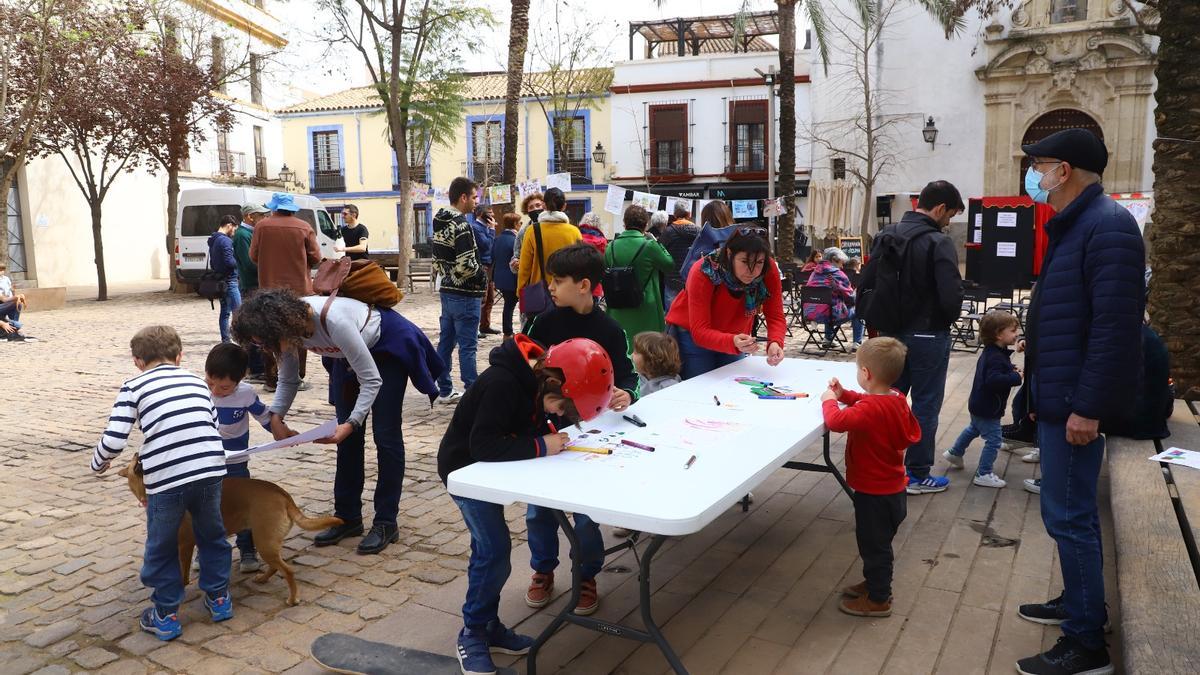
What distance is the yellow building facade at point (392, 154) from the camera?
1256 inches

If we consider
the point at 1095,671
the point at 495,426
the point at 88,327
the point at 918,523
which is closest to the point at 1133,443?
the point at 918,523

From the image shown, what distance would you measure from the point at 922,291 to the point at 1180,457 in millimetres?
1368

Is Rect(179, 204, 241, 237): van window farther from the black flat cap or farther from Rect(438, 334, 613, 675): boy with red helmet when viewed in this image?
the black flat cap

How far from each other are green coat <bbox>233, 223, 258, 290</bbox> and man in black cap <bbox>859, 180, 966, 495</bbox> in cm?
581

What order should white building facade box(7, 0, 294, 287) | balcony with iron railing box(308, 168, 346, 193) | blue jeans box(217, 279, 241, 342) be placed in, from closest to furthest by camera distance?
blue jeans box(217, 279, 241, 342)
white building facade box(7, 0, 294, 287)
balcony with iron railing box(308, 168, 346, 193)

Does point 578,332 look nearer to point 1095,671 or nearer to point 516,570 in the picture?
point 516,570

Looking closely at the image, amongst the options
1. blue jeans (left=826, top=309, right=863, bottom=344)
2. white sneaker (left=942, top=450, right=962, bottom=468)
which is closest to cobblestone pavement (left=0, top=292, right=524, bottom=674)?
white sneaker (left=942, top=450, right=962, bottom=468)

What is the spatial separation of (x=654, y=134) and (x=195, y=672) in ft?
95.6

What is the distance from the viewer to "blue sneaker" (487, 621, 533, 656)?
2.94 m

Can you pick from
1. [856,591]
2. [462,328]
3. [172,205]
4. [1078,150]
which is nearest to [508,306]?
[462,328]

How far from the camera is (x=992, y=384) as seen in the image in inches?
187

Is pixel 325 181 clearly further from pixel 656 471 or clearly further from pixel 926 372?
pixel 656 471

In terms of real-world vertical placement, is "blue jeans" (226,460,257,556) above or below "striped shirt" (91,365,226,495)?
below

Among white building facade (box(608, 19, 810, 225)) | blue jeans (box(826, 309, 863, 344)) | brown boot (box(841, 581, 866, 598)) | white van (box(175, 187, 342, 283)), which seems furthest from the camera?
white building facade (box(608, 19, 810, 225))
